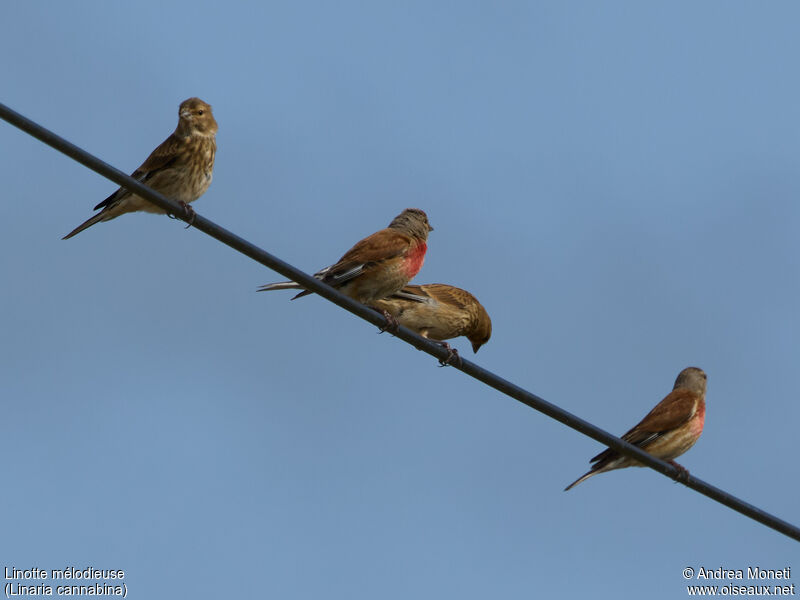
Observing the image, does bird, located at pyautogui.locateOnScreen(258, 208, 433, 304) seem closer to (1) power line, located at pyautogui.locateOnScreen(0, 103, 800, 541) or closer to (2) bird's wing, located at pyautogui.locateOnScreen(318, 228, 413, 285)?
(2) bird's wing, located at pyautogui.locateOnScreen(318, 228, 413, 285)

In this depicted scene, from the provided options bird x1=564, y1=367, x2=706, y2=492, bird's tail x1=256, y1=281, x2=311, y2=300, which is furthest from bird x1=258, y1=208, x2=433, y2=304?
bird x1=564, y1=367, x2=706, y2=492

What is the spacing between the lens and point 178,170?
924 cm

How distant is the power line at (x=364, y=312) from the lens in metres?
5.59

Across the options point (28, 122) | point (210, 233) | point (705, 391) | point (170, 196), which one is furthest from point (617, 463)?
point (28, 122)

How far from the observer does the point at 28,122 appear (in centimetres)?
542

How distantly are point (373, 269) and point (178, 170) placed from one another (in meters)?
1.73

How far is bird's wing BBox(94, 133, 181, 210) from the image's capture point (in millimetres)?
9273

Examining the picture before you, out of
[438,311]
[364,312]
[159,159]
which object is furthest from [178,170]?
[438,311]

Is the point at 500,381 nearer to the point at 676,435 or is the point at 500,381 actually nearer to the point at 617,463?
the point at 617,463

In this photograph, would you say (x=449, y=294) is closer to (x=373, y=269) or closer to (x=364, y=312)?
(x=373, y=269)

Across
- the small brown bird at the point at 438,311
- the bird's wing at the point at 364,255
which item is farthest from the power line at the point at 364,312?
the small brown bird at the point at 438,311

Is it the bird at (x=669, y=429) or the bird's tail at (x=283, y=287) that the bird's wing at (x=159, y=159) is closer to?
the bird's tail at (x=283, y=287)

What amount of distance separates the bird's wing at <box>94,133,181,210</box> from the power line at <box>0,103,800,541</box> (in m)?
2.21

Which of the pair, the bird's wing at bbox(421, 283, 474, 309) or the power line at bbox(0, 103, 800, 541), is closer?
the power line at bbox(0, 103, 800, 541)
